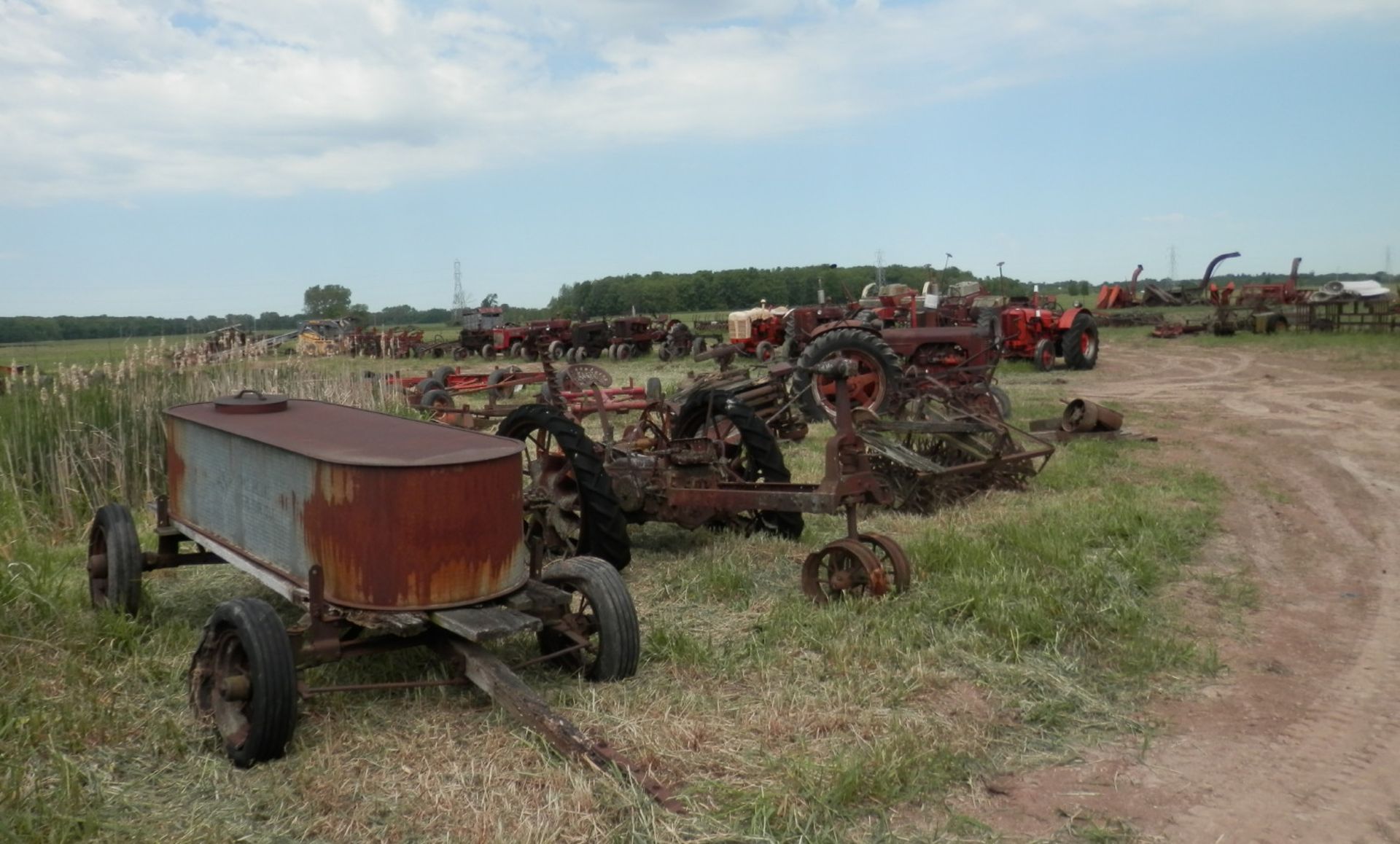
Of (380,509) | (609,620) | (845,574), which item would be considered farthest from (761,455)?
(380,509)

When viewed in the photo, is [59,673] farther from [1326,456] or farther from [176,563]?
[1326,456]

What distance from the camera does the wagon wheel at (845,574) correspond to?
18.0ft

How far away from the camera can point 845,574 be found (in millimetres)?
5641

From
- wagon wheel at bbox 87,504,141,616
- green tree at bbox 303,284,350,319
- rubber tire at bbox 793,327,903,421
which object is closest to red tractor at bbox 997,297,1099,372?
rubber tire at bbox 793,327,903,421

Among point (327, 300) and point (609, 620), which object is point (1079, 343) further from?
point (327, 300)

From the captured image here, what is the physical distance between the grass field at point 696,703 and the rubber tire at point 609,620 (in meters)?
0.10

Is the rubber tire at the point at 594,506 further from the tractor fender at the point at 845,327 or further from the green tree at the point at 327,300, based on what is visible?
the green tree at the point at 327,300

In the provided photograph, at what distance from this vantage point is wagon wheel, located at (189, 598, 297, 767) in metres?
3.78

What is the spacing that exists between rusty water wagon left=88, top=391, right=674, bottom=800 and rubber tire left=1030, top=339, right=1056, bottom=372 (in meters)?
15.3

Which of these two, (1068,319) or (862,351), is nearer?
(862,351)

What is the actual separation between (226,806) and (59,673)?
5.13ft

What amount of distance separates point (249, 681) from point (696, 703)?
1.62 meters

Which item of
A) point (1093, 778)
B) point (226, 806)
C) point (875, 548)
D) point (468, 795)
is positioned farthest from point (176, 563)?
point (1093, 778)

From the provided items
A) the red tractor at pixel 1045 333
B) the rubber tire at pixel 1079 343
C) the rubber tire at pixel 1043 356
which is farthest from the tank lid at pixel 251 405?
the rubber tire at pixel 1079 343
